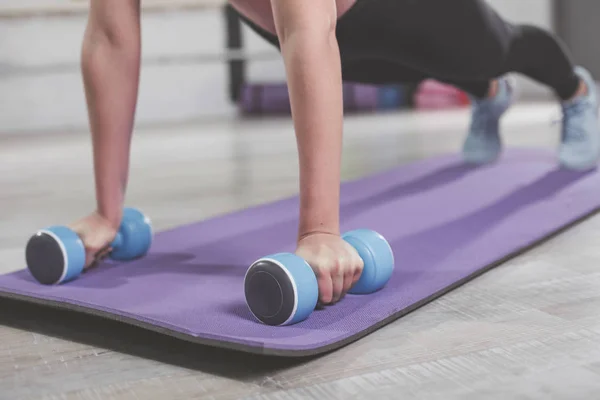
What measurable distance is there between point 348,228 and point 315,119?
0.48m

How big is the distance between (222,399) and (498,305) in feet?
1.32

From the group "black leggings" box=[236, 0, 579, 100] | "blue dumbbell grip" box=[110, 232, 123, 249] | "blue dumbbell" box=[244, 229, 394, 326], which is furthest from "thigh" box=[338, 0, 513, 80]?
"blue dumbbell" box=[244, 229, 394, 326]

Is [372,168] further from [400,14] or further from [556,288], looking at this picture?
[556,288]

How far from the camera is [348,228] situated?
1460 mm

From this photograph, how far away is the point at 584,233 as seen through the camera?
1.39 metres

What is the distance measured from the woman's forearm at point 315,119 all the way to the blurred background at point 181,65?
11.8ft

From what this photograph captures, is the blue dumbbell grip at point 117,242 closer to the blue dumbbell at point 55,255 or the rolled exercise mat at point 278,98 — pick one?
the blue dumbbell at point 55,255

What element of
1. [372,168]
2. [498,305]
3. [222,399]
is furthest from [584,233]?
[372,168]

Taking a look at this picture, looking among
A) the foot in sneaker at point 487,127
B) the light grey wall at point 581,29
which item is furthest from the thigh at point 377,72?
the light grey wall at point 581,29

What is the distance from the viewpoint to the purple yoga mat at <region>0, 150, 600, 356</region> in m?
0.93

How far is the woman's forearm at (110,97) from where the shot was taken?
122 centimetres

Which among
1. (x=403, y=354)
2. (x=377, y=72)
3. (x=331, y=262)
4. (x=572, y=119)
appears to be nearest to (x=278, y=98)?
(x=572, y=119)

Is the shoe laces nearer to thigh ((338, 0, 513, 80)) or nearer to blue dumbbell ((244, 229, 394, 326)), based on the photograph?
thigh ((338, 0, 513, 80))

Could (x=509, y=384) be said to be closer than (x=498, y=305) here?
Yes
